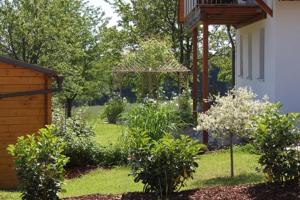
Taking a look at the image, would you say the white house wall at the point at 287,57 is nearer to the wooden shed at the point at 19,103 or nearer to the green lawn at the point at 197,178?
the green lawn at the point at 197,178

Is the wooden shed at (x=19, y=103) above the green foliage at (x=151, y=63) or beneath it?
beneath

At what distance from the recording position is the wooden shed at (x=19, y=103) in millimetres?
12664

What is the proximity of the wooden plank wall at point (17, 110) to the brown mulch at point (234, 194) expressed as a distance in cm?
539

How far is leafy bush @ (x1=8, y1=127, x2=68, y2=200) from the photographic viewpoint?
7.14 metres

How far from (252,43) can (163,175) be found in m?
13.2

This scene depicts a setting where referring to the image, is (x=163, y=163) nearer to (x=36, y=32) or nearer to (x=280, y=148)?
(x=280, y=148)

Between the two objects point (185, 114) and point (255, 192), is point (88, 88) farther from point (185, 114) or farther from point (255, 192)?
point (255, 192)

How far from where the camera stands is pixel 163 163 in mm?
7305

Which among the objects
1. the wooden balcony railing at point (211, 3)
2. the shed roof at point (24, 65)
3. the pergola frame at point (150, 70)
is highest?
the wooden balcony railing at point (211, 3)

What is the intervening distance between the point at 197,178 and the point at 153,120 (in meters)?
2.80

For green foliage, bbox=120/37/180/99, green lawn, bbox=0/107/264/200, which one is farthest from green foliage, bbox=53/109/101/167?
green foliage, bbox=120/37/180/99

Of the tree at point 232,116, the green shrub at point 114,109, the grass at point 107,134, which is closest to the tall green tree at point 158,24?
the green shrub at point 114,109

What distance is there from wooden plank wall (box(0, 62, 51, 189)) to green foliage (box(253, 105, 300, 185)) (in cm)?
658

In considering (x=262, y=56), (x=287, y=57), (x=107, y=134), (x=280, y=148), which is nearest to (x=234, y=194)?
(x=280, y=148)
